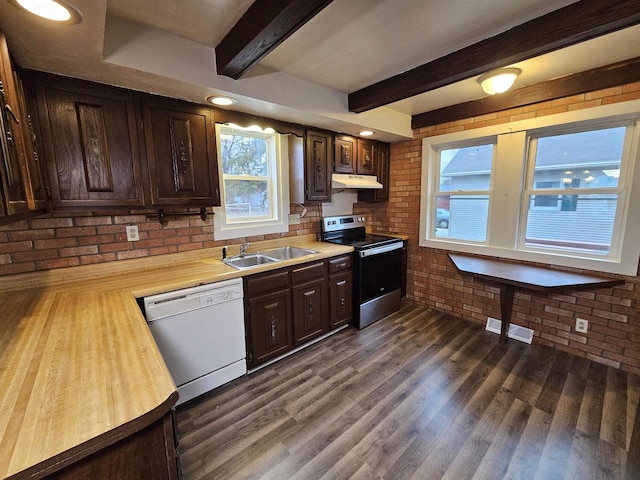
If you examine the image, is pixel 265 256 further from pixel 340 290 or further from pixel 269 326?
pixel 340 290

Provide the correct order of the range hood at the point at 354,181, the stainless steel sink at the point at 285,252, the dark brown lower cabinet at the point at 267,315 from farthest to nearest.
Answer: the range hood at the point at 354,181 → the stainless steel sink at the point at 285,252 → the dark brown lower cabinet at the point at 267,315

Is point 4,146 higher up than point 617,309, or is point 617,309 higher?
point 4,146

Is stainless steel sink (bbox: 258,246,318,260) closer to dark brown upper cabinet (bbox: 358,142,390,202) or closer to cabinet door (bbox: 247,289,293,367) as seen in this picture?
cabinet door (bbox: 247,289,293,367)

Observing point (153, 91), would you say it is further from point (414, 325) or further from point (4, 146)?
point (414, 325)

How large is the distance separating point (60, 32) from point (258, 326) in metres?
2.05

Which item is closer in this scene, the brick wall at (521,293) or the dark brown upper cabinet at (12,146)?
the dark brown upper cabinet at (12,146)

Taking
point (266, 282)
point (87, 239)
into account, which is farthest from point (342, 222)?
point (87, 239)

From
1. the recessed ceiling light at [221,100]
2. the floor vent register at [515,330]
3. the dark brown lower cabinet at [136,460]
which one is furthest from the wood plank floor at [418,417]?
the recessed ceiling light at [221,100]

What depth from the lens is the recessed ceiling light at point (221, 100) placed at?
1.98 metres

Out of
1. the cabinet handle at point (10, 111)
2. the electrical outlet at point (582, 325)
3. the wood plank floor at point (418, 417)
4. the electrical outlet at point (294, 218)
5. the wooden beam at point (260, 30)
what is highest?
the wooden beam at point (260, 30)

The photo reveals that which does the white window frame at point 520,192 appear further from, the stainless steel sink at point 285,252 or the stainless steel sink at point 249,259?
the stainless steel sink at point 249,259

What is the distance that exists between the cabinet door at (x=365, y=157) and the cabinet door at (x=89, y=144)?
231cm

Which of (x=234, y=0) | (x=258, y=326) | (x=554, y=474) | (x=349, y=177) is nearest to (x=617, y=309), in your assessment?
(x=554, y=474)

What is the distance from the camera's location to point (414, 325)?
3.10 m
